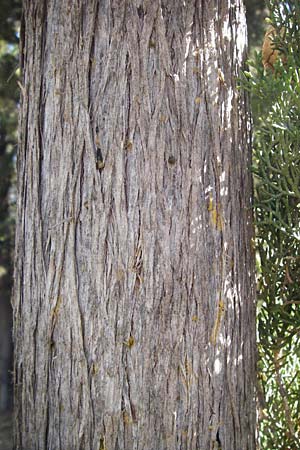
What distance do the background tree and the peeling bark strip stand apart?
0.56 feet

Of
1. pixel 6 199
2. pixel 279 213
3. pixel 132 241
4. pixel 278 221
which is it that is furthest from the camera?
pixel 6 199

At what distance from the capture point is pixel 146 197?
2.46m

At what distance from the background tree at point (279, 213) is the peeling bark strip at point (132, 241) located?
172mm

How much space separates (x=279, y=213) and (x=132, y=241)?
68 centimetres

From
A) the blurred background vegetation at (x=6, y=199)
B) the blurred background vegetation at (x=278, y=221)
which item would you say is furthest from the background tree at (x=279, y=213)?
the blurred background vegetation at (x=6, y=199)

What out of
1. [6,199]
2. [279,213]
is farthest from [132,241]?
[6,199]

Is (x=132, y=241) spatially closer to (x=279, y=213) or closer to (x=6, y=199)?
(x=279, y=213)

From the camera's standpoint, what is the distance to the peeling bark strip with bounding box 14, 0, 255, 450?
242 centimetres

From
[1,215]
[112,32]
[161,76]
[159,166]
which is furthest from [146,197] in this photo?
[1,215]

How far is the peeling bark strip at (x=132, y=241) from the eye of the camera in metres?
2.42

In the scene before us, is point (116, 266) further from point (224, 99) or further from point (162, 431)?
point (224, 99)

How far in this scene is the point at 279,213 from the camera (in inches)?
106

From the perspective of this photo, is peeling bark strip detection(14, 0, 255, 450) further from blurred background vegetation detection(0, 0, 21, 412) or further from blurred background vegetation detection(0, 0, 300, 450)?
blurred background vegetation detection(0, 0, 21, 412)

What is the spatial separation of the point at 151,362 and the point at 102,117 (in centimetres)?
97
